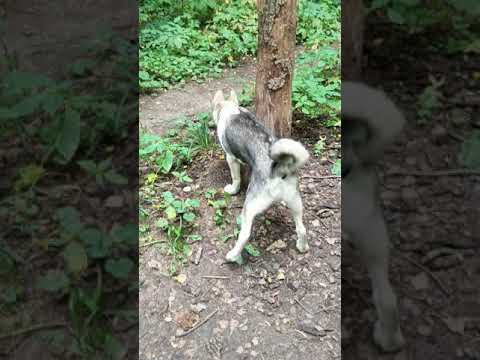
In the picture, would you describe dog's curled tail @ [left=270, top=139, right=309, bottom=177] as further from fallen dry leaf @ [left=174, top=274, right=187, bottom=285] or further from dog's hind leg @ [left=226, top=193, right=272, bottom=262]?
fallen dry leaf @ [left=174, top=274, right=187, bottom=285]

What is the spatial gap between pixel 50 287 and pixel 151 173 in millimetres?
1050

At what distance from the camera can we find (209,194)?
2.22 metres

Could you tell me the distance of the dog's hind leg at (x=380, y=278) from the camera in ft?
2.53

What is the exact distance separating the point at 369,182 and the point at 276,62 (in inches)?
55.8

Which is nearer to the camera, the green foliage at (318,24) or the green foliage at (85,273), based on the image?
the green foliage at (85,273)

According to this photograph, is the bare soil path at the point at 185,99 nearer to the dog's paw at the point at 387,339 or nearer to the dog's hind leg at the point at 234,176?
the dog's hind leg at the point at 234,176

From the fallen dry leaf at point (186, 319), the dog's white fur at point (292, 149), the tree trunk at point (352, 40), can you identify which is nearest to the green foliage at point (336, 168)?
the dog's white fur at point (292, 149)

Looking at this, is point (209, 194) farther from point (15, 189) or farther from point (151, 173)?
point (15, 189)

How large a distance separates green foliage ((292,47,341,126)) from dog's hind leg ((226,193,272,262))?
3.33 feet

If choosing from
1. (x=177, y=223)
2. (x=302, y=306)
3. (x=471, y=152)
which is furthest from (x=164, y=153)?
(x=471, y=152)

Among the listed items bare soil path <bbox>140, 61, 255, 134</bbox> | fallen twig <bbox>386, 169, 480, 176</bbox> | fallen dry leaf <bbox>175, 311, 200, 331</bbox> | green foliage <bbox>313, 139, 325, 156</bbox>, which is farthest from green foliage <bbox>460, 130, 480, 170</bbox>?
bare soil path <bbox>140, 61, 255, 134</bbox>

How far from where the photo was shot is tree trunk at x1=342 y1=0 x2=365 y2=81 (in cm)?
66

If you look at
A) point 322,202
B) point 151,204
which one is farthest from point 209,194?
point 322,202

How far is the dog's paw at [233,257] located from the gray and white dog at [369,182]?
1048 mm
